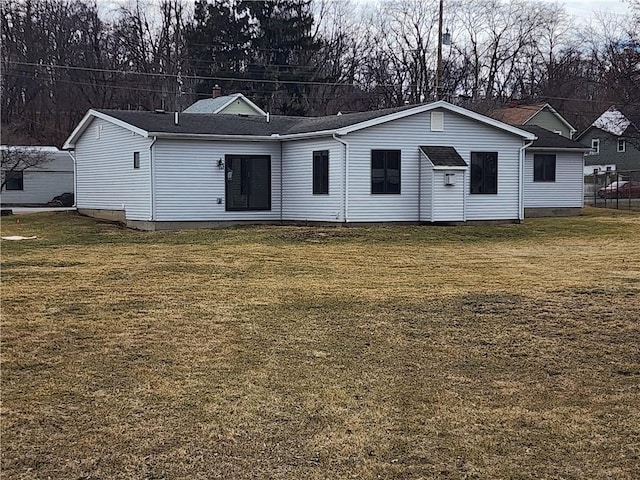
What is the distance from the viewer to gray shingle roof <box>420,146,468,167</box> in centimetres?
1878

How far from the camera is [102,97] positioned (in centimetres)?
4378

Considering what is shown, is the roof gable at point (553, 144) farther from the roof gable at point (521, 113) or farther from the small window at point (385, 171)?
the roof gable at point (521, 113)

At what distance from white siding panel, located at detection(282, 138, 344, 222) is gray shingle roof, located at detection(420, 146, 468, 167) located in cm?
229

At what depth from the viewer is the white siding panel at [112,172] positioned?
19281 mm

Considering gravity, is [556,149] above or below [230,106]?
below

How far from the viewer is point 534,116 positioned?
4200cm

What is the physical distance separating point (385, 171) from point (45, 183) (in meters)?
19.2

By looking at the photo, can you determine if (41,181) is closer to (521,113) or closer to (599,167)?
(521,113)

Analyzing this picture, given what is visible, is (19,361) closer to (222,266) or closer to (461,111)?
(222,266)

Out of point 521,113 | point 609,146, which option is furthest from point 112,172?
point 609,146

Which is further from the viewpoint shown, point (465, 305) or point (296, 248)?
point (296, 248)

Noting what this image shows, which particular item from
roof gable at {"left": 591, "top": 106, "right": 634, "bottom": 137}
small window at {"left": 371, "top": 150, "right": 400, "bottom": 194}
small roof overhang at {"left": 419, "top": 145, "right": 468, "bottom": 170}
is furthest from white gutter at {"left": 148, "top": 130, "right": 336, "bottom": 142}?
roof gable at {"left": 591, "top": 106, "right": 634, "bottom": 137}

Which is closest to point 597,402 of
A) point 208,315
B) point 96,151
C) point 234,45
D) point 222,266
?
point 208,315

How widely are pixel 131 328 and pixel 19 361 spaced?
1286 millimetres
